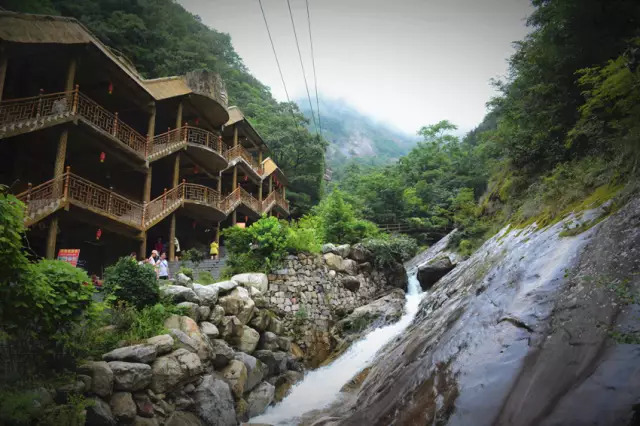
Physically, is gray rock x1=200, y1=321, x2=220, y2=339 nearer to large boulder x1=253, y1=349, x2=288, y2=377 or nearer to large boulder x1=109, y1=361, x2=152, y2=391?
large boulder x1=253, y1=349, x2=288, y2=377

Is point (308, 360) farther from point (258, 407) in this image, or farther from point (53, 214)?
point (53, 214)

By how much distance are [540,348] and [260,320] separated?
8013 millimetres

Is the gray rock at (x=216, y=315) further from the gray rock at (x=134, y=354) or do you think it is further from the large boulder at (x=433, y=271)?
the large boulder at (x=433, y=271)

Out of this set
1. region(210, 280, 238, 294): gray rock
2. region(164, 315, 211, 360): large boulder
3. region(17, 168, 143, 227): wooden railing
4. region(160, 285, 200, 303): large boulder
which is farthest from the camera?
region(17, 168, 143, 227): wooden railing

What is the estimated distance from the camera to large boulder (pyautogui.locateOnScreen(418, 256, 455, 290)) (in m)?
14.1

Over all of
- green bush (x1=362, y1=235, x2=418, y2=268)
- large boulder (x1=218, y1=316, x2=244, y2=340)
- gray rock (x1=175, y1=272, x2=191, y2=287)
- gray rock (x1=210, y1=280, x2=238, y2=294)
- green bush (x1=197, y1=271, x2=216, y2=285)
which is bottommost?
large boulder (x1=218, y1=316, x2=244, y2=340)

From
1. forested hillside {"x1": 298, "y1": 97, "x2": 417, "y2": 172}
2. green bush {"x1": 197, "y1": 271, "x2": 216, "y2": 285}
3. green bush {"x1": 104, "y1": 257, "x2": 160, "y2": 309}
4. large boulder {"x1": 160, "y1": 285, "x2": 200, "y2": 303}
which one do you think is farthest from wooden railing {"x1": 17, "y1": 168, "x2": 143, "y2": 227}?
forested hillside {"x1": 298, "y1": 97, "x2": 417, "y2": 172}

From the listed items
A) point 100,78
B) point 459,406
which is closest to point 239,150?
point 100,78

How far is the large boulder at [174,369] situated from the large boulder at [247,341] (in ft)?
6.72

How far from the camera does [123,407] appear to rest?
5988mm

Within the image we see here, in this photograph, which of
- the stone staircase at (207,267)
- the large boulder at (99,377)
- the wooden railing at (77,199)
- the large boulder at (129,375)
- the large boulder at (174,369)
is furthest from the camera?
the stone staircase at (207,267)

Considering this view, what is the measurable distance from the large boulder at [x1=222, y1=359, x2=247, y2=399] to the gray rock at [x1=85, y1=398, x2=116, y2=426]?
2.92 meters

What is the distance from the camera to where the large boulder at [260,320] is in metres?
10.4

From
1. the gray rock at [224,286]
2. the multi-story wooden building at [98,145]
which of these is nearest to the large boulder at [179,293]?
the gray rock at [224,286]
